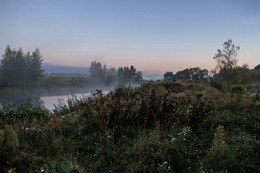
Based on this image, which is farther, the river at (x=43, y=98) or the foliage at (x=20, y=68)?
the foliage at (x=20, y=68)

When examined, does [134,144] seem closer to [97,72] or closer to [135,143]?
[135,143]

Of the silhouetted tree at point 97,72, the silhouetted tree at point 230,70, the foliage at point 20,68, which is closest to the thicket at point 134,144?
the silhouetted tree at point 230,70

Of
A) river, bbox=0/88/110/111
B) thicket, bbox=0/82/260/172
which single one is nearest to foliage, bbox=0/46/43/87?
river, bbox=0/88/110/111

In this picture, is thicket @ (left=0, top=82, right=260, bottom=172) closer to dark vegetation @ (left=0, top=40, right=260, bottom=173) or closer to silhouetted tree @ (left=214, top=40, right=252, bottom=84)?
dark vegetation @ (left=0, top=40, right=260, bottom=173)

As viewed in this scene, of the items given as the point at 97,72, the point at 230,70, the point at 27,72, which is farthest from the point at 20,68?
the point at 230,70

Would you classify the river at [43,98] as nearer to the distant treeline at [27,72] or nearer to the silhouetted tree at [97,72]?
the distant treeline at [27,72]

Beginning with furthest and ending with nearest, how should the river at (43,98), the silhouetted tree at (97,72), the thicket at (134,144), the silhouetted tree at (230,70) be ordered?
the silhouetted tree at (97,72) < the silhouetted tree at (230,70) < the river at (43,98) < the thicket at (134,144)

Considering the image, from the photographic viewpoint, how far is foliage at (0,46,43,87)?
120ft

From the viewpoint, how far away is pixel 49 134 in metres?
3.49

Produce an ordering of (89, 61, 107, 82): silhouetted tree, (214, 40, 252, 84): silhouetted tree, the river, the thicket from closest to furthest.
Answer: the thicket
the river
(214, 40, 252, 84): silhouetted tree
(89, 61, 107, 82): silhouetted tree

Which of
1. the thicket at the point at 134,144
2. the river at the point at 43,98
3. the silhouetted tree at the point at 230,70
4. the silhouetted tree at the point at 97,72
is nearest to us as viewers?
the thicket at the point at 134,144

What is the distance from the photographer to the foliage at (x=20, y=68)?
36594 mm

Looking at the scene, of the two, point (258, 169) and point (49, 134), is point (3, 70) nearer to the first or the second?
point (49, 134)

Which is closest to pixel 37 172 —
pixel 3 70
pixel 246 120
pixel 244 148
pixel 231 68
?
pixel 244 148
